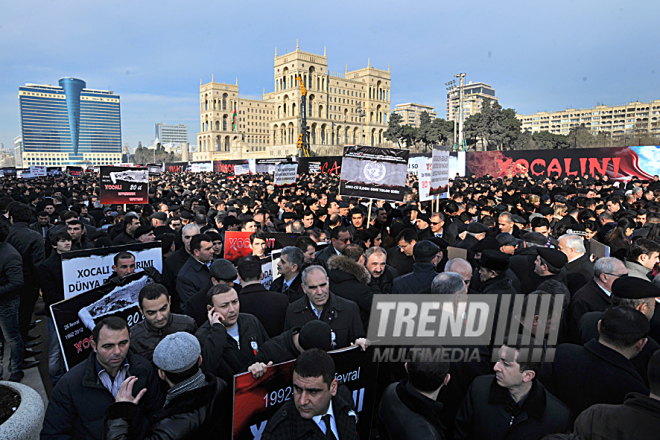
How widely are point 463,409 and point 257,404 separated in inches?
50.8

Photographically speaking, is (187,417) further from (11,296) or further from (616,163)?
(616,163)

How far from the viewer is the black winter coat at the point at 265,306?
152 inches

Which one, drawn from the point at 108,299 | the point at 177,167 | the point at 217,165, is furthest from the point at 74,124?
the point at 108,299

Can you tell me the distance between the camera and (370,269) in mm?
4785

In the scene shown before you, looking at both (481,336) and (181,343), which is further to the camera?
(481,336)

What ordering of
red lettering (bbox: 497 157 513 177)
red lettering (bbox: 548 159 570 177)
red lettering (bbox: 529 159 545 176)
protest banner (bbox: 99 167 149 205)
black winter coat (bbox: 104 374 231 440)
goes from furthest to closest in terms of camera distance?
red lettering (bbox: 497 157 513 177)
red lettering (bbox: 529 159 545 176)
red lettering (bbox: 548 159 570 177)
protest banner (bbox: 99 167 149 205)
black winter coat (bbox: 104 374 231 440)

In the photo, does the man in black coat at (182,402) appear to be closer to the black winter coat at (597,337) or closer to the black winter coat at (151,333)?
the black winter coat at (151,333)

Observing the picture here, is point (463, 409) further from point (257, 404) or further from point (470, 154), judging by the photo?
point (470, 154)

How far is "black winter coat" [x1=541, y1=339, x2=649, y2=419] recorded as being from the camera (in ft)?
8.06

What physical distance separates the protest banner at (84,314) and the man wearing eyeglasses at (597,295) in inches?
156

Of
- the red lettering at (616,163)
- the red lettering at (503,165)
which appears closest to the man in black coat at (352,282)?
the red lettering at (616,163)

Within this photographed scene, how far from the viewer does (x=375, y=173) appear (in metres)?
8.16

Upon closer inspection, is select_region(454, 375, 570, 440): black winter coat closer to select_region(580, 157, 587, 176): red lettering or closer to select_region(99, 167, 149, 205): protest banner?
select_region(99, 167, 149, 205): protest banner

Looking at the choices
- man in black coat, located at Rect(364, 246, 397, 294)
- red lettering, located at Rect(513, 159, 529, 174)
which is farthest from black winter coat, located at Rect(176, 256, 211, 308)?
red lettering, located at Rect(513, 159, 529, 174)
